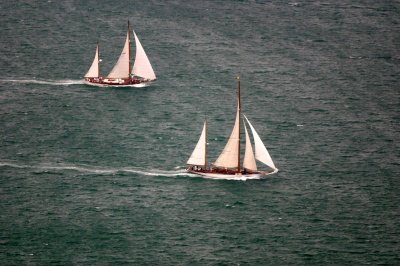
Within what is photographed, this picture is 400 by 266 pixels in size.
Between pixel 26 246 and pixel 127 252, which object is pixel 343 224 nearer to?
pixel 127 252

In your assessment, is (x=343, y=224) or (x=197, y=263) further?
(x=343, y=224)

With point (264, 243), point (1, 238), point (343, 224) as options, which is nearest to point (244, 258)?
point (264, 243)

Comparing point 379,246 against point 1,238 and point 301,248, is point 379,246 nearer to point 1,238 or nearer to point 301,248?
point 301,248

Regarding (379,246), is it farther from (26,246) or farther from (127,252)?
(26,246)

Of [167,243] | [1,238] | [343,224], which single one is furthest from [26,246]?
[343,224]

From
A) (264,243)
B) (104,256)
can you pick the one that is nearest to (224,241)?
(264,243)

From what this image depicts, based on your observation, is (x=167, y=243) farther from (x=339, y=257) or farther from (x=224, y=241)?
(x=339, y=257)
